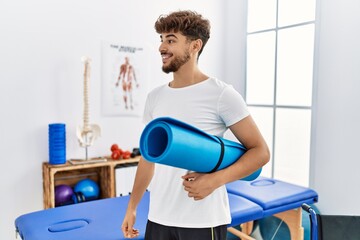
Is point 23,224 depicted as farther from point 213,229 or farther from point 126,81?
point 126,81

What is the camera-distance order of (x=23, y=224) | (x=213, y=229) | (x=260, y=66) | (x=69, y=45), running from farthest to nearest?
(x=260, y=66) < (x=69, y=45) < (x=23, y=224) < (x=213, y=229)

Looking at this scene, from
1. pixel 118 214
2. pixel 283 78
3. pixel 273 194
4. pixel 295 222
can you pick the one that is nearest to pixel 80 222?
pixel 118 214

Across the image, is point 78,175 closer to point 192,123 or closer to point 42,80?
point 42,80

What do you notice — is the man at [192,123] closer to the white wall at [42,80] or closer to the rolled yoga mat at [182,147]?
the rolled yoga mat at [182,147]

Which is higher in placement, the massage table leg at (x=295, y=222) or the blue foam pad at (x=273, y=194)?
the blue foam pad at (x=273, y=194)

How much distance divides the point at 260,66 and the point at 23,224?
2762mm

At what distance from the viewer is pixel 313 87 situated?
9.53ft

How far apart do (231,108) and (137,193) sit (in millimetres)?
512

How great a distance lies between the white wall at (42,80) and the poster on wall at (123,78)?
66 millimetres

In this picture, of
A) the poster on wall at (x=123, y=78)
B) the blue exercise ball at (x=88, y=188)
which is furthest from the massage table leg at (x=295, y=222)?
the poster on wall at (x=123, y=78)

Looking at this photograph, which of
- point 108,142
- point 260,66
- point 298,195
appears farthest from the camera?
point 260,66

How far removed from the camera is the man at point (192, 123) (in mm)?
987

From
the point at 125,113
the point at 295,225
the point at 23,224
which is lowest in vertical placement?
the point at 295,225

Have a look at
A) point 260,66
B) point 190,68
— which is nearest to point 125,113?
point 260,66
